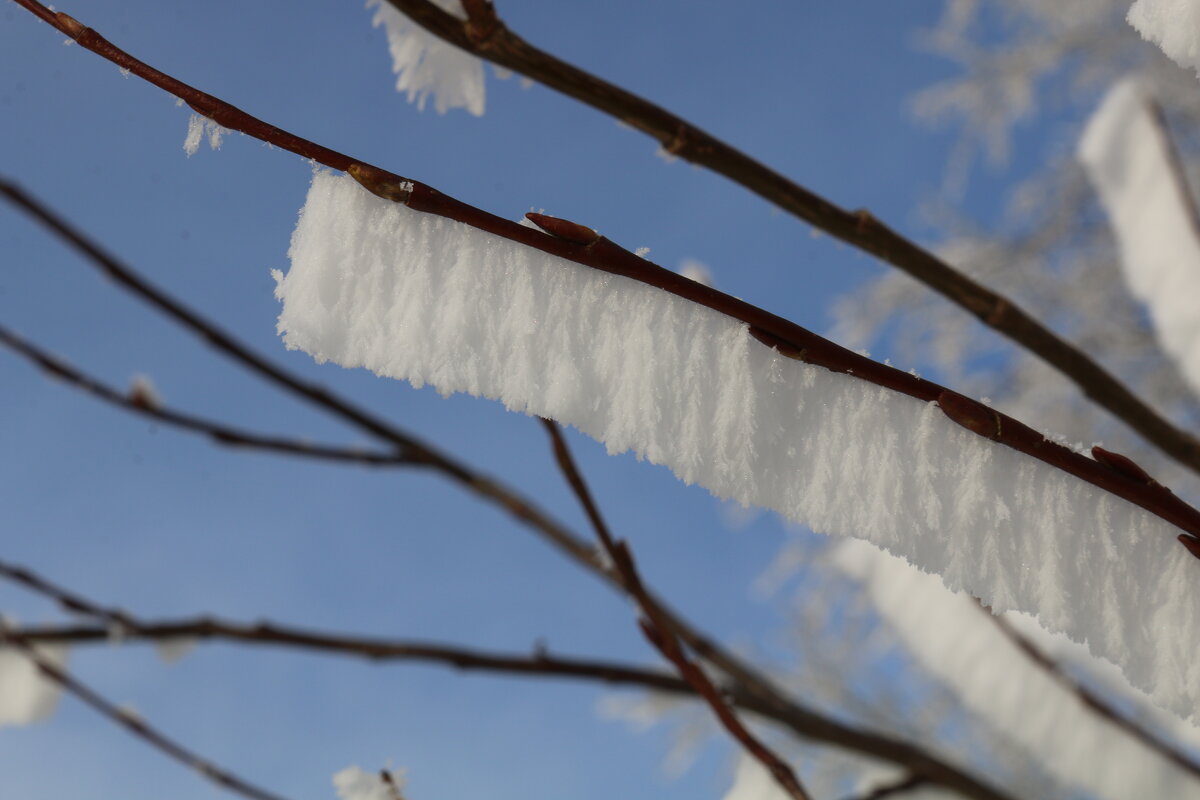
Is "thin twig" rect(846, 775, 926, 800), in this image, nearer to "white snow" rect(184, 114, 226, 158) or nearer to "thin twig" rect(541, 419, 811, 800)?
"thin twig" rect(541, 419, 811, 800)

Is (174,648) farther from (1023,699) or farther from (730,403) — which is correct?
(1023,699)

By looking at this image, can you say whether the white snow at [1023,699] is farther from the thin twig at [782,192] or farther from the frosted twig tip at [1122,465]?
the frosted twig tip at [1122,465]

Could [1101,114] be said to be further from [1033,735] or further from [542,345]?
[542,345]

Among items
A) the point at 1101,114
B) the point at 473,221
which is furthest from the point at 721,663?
the point at 1101,114

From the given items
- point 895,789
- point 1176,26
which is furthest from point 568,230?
point 895,789

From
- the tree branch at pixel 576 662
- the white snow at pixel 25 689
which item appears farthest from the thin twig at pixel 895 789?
the white snow at pixel 25 689

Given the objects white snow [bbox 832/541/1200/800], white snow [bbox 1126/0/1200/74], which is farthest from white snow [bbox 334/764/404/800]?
white snow [bbox 832/541/1200/800]

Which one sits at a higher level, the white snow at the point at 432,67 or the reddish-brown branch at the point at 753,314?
the white snow at the point at 432,67
